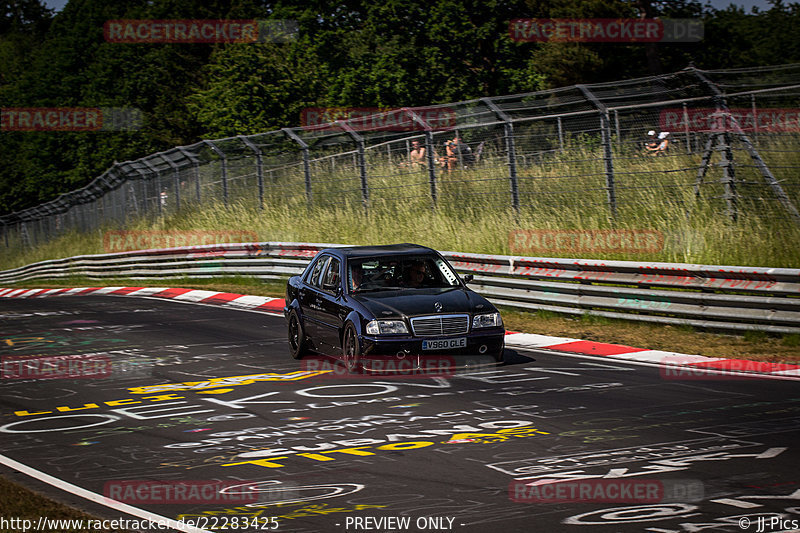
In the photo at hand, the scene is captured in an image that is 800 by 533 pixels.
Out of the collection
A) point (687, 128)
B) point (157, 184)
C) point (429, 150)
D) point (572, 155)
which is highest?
point (157, 184)

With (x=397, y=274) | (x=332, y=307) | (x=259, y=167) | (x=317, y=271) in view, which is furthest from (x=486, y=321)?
(x=259, y=167)

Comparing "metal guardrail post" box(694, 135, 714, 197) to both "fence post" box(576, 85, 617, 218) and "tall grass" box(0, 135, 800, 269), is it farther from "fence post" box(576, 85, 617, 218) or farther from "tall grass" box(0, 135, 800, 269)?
"fence post" box(576, 85, 617, 218)

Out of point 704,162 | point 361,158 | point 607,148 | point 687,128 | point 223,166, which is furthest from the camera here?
point 223,166

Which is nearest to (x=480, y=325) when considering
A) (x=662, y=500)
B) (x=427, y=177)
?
(x=662, y=500)

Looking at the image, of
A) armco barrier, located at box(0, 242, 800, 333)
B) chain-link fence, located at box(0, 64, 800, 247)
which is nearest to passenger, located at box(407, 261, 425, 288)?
armco barrier, located at box(0, 242, 800, 333)

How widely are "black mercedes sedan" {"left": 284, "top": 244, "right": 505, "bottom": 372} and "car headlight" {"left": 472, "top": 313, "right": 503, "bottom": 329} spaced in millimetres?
11

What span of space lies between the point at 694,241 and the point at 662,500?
32.6 ft

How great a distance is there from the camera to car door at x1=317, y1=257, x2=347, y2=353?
38.5 feet

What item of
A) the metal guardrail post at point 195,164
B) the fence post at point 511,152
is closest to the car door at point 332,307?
the fence post at point 511,152

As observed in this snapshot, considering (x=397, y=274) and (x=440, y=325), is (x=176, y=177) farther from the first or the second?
(x=440, y=325)

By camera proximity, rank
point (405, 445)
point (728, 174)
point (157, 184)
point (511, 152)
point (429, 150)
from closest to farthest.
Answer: point (405, 445) → point (728, 174) → point (511, 152) → point (429, 150) → point (157, 184)

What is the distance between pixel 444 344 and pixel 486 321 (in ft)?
1.90

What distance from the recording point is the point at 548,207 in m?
18.6

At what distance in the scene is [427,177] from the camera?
21.7 metres
